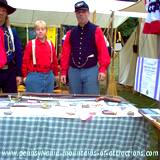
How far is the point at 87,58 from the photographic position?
4.51m

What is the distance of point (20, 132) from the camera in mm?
3088

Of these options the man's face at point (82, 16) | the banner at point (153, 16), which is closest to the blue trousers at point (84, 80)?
the man's face at point (82, 16)

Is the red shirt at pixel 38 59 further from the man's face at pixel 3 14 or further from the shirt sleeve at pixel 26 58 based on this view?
the man's face at pixel 3 14

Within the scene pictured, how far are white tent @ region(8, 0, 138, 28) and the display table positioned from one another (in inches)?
212

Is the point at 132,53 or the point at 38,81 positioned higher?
the point at 38,81

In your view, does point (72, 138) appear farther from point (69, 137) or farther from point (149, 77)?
point (149, 77)

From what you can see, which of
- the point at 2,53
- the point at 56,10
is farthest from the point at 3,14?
the point at 56,10

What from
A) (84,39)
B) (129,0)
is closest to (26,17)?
(129,0)

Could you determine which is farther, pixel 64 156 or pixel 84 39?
pixel 84 39

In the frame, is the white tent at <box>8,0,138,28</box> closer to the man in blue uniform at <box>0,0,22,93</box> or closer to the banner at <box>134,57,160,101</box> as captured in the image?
the man in blue uniform at <box>0,0,22,93</box>

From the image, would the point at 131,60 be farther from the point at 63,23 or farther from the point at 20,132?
the point at 20,132

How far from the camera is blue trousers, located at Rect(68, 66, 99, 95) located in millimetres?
4512

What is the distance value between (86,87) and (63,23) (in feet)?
21.0

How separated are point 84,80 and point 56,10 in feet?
14.0
